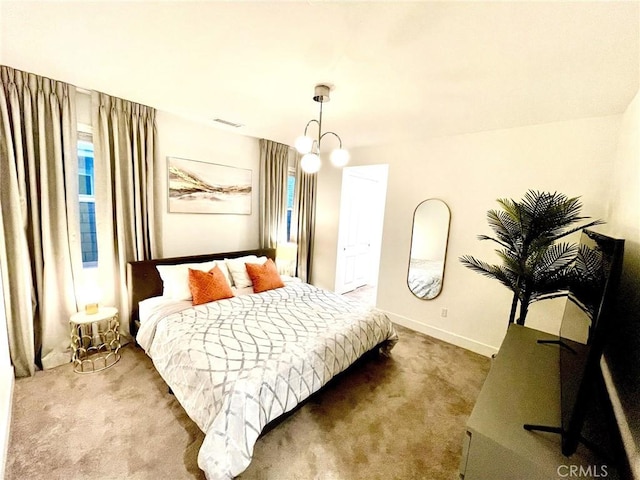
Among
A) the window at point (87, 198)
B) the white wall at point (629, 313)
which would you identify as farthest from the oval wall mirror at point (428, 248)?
the window at point (87, 198)

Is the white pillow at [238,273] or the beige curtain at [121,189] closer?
the beige curtain at [121,189]

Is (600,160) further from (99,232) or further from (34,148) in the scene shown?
(34,148)

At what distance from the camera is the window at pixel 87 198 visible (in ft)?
7.97

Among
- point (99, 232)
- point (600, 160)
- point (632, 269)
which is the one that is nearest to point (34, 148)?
point (99, 232)

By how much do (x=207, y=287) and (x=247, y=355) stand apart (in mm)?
1130

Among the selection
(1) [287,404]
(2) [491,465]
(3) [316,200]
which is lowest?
(1) [287,404]

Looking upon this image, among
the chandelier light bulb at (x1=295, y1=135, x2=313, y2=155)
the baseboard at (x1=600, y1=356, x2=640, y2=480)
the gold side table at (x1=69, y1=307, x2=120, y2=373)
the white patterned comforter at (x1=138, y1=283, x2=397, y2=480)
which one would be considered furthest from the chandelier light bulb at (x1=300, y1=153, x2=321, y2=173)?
the gold side table at (x1=69, y1=307, x2=120, y2=373)

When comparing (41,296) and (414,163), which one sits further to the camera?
(414,163)

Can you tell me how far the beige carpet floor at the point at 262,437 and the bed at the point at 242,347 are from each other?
26 centimetres

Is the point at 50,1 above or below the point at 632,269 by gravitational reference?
above

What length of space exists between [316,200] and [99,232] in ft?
9.64

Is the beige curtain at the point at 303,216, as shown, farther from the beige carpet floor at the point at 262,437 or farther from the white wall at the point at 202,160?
the beige carpet floor at the point at 262,437

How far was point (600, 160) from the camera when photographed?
224cm

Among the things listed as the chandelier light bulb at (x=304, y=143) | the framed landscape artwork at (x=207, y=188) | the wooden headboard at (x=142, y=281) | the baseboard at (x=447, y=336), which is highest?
the chandelier light bulb at (x=304, y=143)
